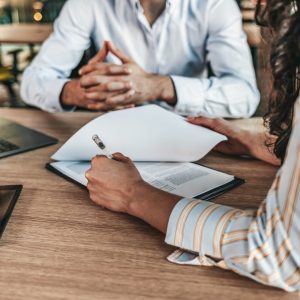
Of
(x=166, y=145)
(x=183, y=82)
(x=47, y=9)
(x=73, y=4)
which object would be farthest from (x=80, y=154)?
(x=47, y=9)

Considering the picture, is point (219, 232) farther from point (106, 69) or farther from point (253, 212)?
point (106, 69)

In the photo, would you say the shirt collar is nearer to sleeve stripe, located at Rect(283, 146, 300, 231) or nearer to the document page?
the document page

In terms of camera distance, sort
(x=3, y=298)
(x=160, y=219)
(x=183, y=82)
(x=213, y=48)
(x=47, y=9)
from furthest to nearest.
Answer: (x=47, y=9) < (x=213, y=48) < (x=183, y=82) < (x=160, y=219) < (x=3, y=298)

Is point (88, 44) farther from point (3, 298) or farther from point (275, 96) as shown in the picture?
point (3, 298)

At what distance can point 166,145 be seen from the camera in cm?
91

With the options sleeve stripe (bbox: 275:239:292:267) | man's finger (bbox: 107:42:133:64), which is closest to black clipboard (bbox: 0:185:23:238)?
sleeve stripe (bbox: 275:239:292:267)

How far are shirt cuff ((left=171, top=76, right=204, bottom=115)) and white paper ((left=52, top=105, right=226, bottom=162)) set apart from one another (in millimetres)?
365

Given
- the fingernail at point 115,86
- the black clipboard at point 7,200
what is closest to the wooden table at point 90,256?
the black clipboard at point 7,200

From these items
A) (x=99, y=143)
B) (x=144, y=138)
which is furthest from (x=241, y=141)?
(x=99, y=143)

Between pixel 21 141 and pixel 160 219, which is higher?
pixel 160 219

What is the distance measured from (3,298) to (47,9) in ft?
23.3

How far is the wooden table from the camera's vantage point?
20.7 inches

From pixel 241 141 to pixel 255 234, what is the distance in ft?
1.51

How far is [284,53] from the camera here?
59cm
